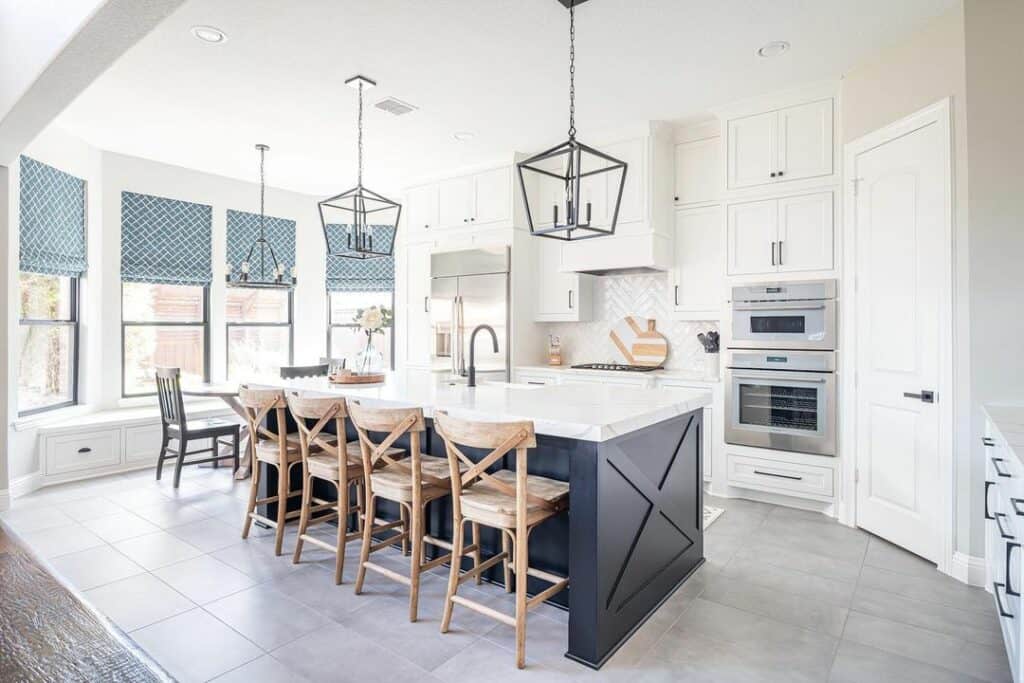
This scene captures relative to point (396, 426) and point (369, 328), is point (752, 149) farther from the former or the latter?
point (396, 426)

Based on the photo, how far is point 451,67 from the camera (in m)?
3.54

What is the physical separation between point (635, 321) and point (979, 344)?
2.64m

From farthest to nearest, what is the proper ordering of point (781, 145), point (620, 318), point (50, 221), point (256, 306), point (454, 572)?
1. point (256, 306)
2. point (620, 318)
3. point (50, 221)
4. point (781, 145)
5. point (454, 572)

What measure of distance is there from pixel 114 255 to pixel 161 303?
63 centimetres

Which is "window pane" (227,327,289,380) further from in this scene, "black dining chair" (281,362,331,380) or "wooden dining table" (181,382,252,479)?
"wooden dining table" (181,382,252,479)

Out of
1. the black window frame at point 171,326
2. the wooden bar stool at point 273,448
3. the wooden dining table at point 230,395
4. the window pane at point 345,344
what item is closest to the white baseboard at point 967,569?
the wooden bar stool at point 273,448

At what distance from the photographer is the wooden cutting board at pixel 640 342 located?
4.99 metres

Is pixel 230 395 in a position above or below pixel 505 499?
above

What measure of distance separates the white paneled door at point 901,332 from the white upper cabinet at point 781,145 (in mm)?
336

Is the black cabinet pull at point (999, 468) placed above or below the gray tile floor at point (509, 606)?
above

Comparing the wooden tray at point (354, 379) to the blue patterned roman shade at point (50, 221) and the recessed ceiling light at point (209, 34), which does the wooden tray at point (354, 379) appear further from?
the blue patterned roman shade at point (50, 221)

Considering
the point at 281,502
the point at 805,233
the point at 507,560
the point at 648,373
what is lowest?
the point at 507,560

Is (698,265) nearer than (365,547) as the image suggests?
No

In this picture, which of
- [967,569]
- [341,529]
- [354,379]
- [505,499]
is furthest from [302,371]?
[967,569]
